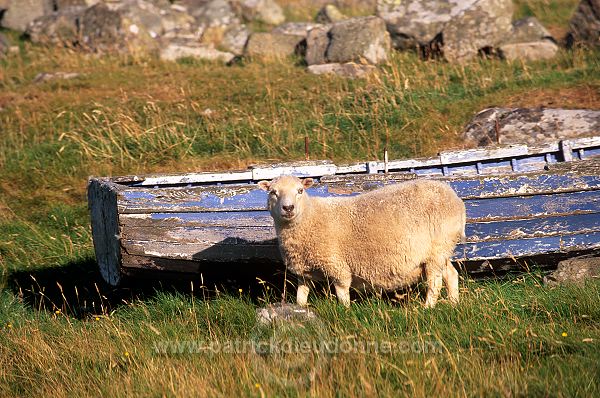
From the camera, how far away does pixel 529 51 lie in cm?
1958

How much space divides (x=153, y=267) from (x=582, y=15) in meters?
14.9

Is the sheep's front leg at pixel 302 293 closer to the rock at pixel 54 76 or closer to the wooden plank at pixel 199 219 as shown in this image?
the wooden plank at pixel 199 219

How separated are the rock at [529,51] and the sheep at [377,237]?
12.4 metres

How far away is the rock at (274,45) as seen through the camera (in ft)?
71.7

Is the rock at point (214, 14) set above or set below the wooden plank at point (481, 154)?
above

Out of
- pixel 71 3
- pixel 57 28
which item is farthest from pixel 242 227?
pixel 71 3

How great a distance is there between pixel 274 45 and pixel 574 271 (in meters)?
14.8

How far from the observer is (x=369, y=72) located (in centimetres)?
1820

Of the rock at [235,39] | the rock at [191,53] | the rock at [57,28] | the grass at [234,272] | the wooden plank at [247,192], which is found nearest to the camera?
the grass at [234,272]

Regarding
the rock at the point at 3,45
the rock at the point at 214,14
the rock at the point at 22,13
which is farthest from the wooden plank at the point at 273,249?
the rock at the point at 22,13

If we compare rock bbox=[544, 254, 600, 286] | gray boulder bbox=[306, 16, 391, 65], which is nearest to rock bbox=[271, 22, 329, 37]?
gray boulder bbox=[306, 16, 391, 65]

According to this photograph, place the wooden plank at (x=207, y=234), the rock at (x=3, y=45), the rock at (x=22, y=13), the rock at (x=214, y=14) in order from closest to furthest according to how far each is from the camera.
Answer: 1. the wooden plank at (x=207, y=234)
2. the rock at (x=3, y=45)
3. the rock at (x=214, y=14)
4. the rock at (x=22, y=13)

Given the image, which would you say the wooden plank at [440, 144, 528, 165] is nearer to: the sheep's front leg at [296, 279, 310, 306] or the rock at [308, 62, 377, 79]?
the sheep's front leg at [296, 279, 310, 306]

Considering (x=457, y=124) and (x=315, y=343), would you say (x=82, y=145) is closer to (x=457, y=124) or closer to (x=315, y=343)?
(x=457, y=124)
